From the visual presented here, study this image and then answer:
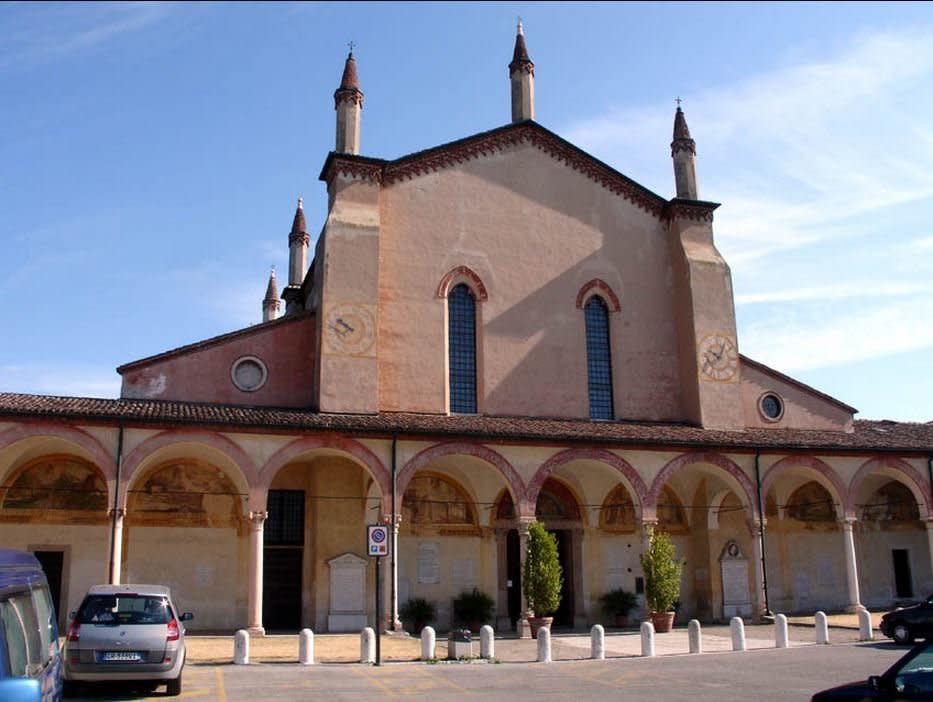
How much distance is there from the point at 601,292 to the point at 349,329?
25.4ft

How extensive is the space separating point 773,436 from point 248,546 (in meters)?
14.2

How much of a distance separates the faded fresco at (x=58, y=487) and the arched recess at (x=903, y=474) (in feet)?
64.0

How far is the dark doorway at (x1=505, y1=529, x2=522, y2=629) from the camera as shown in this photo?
79.2 feet

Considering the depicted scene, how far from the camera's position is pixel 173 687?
11.9 meters

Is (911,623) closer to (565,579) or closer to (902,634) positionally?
(902,634)

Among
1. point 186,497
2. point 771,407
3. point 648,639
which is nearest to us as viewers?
point 648,639

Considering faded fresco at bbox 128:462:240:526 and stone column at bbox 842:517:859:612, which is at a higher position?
faded fresco at bbox 128:462:240:526

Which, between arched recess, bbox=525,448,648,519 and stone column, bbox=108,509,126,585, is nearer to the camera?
stone column, bbox=108,509,126,585

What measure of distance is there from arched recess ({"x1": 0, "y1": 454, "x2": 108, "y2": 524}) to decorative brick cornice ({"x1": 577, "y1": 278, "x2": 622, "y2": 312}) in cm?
1367

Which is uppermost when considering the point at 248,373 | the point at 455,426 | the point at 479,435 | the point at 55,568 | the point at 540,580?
the point at 248,373

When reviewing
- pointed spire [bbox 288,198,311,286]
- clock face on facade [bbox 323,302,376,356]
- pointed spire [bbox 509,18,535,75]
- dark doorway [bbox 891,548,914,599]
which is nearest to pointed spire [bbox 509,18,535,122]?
pointed spire [bbox 509,18,535,75]

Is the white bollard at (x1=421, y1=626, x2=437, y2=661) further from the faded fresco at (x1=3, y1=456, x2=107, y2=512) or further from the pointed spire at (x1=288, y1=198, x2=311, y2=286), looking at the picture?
the pointed spire at (x1=288, y1=198, x2=311, y2=286)

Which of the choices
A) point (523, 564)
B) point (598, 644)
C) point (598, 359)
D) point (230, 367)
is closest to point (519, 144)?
point (598, 359)

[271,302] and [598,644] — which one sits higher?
[271,302]
